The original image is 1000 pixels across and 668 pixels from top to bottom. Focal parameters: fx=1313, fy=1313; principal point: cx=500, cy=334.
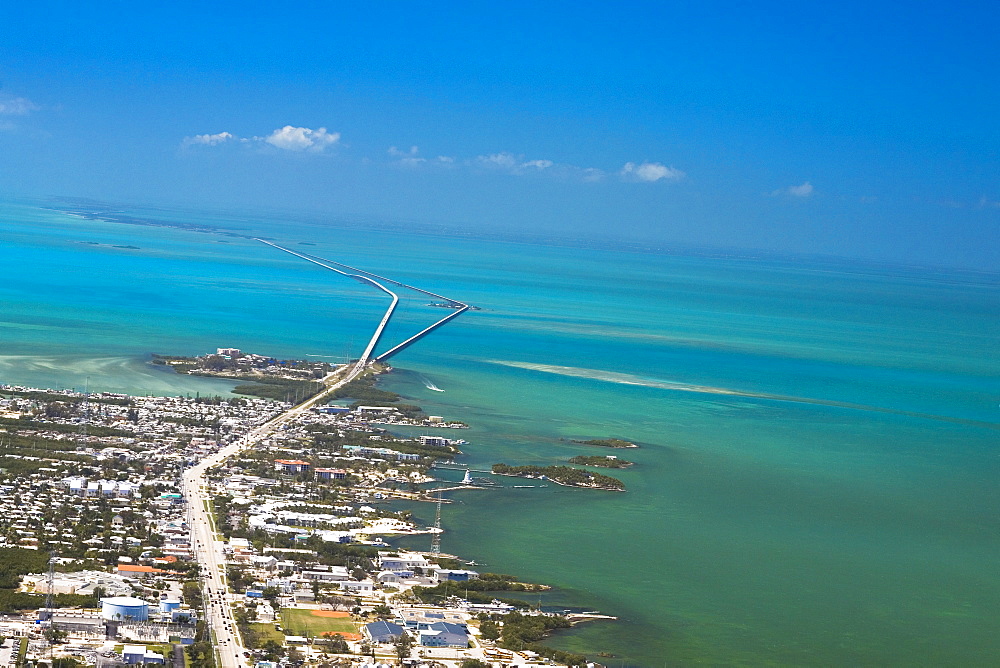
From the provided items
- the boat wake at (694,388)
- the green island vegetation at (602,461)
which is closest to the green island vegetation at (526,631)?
the green island vegetation at (602,461)

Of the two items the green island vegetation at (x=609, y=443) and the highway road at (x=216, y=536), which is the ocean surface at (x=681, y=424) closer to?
the green island vegetation at (x=609, y=443)

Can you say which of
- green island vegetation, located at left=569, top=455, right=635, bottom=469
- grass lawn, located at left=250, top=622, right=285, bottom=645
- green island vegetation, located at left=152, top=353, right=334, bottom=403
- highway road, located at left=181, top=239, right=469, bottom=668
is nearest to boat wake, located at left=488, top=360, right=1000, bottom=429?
highway road, located at left=181, top=239, right=469, bottom=668

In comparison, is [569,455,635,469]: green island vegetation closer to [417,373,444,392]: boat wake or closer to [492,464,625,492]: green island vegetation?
[492,464,625,492]: green island vegetation

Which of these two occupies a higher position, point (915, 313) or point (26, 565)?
point (915, 313)

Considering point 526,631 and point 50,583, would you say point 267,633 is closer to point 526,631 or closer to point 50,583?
point 50,583

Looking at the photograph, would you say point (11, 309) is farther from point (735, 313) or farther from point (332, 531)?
point (735, 313)

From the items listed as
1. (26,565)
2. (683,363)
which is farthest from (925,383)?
(26,565)
